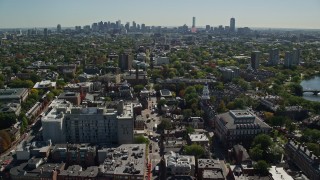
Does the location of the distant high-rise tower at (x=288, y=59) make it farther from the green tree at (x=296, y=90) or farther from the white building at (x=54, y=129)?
the white building at (x=54, y=129)

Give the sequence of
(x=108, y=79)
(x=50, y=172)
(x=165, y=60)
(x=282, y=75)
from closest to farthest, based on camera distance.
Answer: (x=50, y=172)
(x=108, y=79)
(x=282, y=75)
(x=165, y=60)

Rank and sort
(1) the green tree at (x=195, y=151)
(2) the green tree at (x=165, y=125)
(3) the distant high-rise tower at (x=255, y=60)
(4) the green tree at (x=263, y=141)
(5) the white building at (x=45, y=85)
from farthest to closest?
(3) the distant high-rise tower at (x=255, y=60) < (5) the white building at (x=45, y=85) < (2) the green tree at (x=165, y=125) < (4) the green tree at (x=263, y=141) < (1) the green tree at (x=195, y=151)

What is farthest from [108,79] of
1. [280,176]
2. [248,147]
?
[280,176]

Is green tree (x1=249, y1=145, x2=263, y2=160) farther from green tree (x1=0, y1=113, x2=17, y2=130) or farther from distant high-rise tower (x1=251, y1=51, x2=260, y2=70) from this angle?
distant high-rise tower (x1=251, y1=51, x2=260, y2=70)

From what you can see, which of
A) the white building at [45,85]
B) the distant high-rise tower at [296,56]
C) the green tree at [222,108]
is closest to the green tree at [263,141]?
the green tree at [222,108]

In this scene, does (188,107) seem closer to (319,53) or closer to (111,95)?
(111,95)

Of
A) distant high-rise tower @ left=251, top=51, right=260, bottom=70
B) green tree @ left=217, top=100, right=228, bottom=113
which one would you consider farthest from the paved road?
distant high-rise tower @ left=251, top=51, right=260, bottom=70

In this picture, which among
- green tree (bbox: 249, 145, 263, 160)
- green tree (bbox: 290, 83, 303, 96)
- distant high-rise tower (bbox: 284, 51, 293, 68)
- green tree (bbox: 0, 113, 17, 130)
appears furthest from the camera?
distant high-rise tower (bbox: 284, 51, 293, 68)

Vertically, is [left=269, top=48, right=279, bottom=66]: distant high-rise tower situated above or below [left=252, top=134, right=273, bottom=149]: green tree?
above
